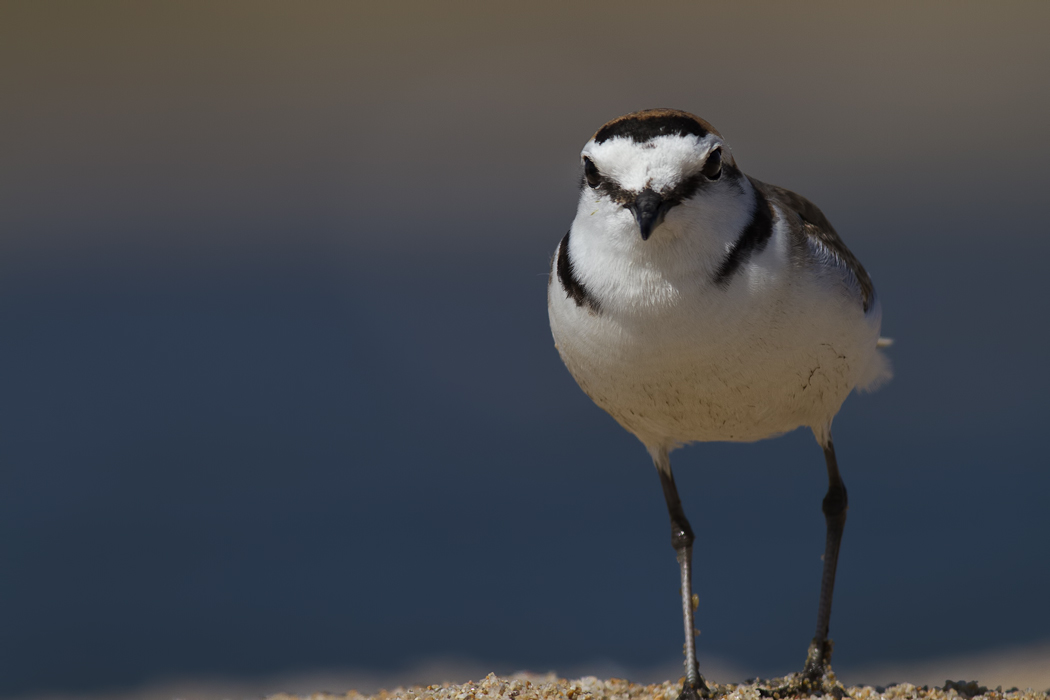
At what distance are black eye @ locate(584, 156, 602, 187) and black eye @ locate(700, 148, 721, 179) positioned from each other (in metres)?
0.42

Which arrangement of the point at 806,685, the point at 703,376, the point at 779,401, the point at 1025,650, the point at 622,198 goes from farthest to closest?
the point at 1025,650 → the point at 806,685 → the point at 779,401 → the point at 703,376 → the point at 622,198

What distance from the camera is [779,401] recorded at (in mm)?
4746

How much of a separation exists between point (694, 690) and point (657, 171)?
2547mm

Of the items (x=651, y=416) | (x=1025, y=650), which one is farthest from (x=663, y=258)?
(x=1025, y=650)

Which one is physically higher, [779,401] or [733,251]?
[733,251]

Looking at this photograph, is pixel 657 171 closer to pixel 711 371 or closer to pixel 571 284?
pixel 571 284

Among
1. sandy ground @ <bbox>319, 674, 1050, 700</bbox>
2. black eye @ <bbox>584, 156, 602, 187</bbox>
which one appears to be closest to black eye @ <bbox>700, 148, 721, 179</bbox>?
black eye @ <bbox>584, 156, 602, 187</bbox>

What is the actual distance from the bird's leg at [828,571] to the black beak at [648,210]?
2.07 metres

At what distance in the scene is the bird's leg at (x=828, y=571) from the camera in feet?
17.5

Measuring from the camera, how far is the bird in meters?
4.16

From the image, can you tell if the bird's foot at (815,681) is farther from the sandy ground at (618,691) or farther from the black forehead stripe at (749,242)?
the black forehead stripe at (749,242)

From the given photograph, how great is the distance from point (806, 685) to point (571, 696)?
122 centimetres

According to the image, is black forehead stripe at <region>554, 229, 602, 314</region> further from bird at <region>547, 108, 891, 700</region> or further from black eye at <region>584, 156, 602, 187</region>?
black eye at <region>584, 156, 602, 187</region>

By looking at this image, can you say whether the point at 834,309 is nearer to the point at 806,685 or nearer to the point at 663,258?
the point at 663,258
